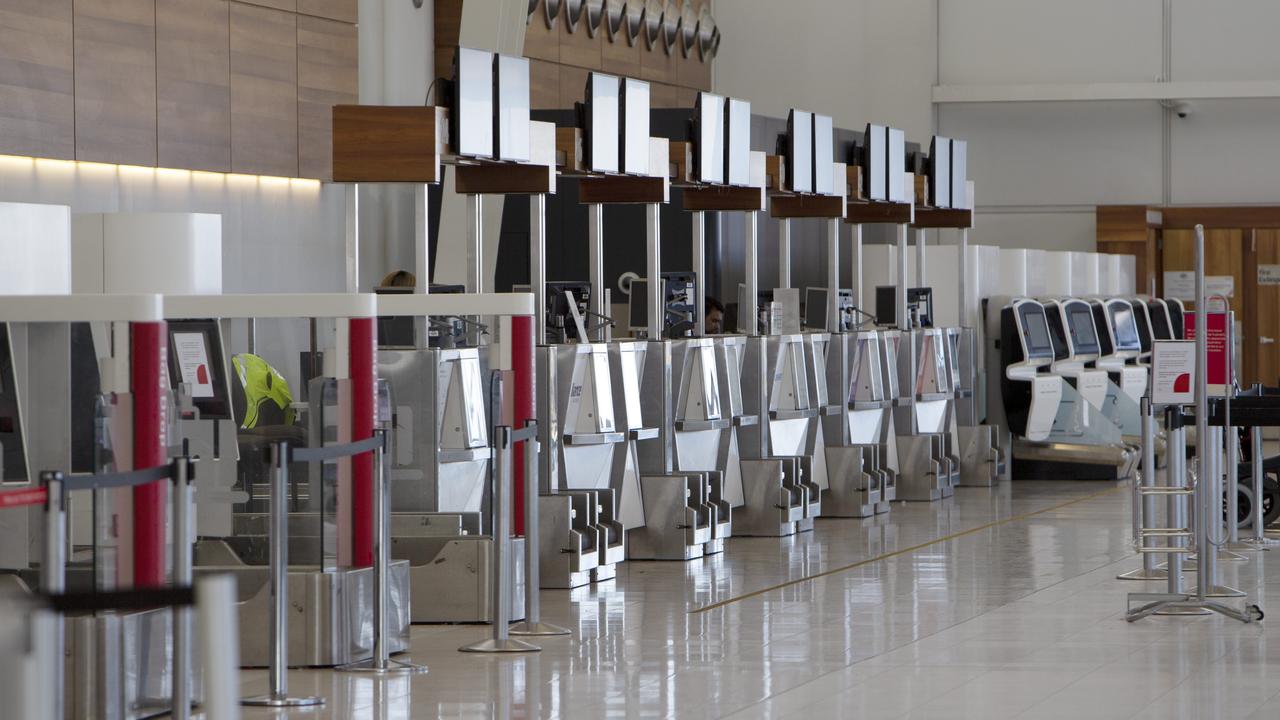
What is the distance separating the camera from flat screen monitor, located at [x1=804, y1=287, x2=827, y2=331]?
12.1 meters

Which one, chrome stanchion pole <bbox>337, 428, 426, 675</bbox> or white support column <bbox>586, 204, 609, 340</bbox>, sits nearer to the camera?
chrome stanchion pole <bbox>337, 428, 426, 675</bbox>

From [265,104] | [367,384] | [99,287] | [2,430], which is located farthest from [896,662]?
[265,104]

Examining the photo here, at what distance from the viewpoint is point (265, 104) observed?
12.8 metres

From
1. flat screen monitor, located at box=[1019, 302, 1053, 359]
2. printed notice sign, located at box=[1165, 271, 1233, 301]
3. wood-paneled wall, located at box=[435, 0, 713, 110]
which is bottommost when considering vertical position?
flat screen monitor, located at box=[1019, 302, 1053, 359]

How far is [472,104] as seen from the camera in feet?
24.9

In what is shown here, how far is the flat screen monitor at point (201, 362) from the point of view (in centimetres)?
603

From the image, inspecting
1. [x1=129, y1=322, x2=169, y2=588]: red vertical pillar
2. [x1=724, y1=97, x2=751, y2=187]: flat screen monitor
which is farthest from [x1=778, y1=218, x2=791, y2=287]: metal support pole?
[x1=129, y1=322, x2=169, y2=588]: red vertical pillar

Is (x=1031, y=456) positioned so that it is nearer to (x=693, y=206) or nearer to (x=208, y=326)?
(x=693, y=206)

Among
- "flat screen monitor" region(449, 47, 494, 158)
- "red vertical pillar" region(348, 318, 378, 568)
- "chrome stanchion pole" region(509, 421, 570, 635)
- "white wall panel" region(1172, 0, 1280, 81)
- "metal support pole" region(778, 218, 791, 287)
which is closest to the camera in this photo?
"red vertical pillar" region(348, 318, 378, 568)

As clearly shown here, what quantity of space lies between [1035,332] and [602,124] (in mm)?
6374

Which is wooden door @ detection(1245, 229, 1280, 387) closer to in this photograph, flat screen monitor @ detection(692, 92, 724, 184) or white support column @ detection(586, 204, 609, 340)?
flat screen monitor @ detection(692, 92, 724, 184)

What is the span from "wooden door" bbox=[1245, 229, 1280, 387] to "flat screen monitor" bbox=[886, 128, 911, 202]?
8.34 metres

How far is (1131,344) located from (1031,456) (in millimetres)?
2202

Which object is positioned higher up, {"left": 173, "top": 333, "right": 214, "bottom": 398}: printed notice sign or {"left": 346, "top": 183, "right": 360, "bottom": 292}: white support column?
{"left": 346, "top": 183, "right": 360, "bottom": 292}: white support column
